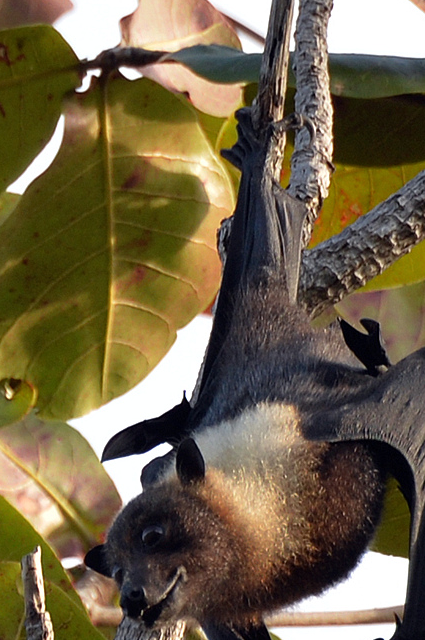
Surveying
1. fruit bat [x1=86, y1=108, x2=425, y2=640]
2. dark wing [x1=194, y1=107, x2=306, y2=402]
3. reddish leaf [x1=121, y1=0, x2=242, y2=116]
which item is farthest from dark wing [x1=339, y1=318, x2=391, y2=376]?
reddish leaf [x1=121, y1=0, x2=242, y2=116]

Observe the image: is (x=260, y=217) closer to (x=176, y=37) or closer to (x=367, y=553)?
(x=176, y=37)

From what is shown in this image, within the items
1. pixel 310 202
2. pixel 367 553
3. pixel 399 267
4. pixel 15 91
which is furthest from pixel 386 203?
pixel 15 91

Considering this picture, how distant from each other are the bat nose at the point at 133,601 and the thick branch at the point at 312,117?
1.51 m

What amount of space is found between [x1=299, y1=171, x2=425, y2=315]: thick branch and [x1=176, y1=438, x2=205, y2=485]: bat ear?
2.56ft

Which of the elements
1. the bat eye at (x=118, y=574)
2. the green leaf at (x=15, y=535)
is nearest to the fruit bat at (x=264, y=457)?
the bat eye at (x=118, y=574)

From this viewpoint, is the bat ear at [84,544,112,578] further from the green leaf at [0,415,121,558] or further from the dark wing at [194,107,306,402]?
the green leaf at [0,415,121,558]

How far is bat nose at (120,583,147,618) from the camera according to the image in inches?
137

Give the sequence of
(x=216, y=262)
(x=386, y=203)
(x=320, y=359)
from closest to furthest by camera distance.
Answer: (x=386, y=203), (x=320, y=359), (x=216, y=262)

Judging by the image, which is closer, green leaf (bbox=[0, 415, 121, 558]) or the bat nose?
the bat nose

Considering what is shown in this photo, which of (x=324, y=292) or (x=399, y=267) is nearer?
(x=324, y=292)

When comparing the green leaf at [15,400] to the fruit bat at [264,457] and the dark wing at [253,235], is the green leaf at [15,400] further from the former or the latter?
the dark wing at [253,235]

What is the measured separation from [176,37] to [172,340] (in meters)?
1.37

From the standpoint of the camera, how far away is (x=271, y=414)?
4.20 metres

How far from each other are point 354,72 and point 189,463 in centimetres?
156
